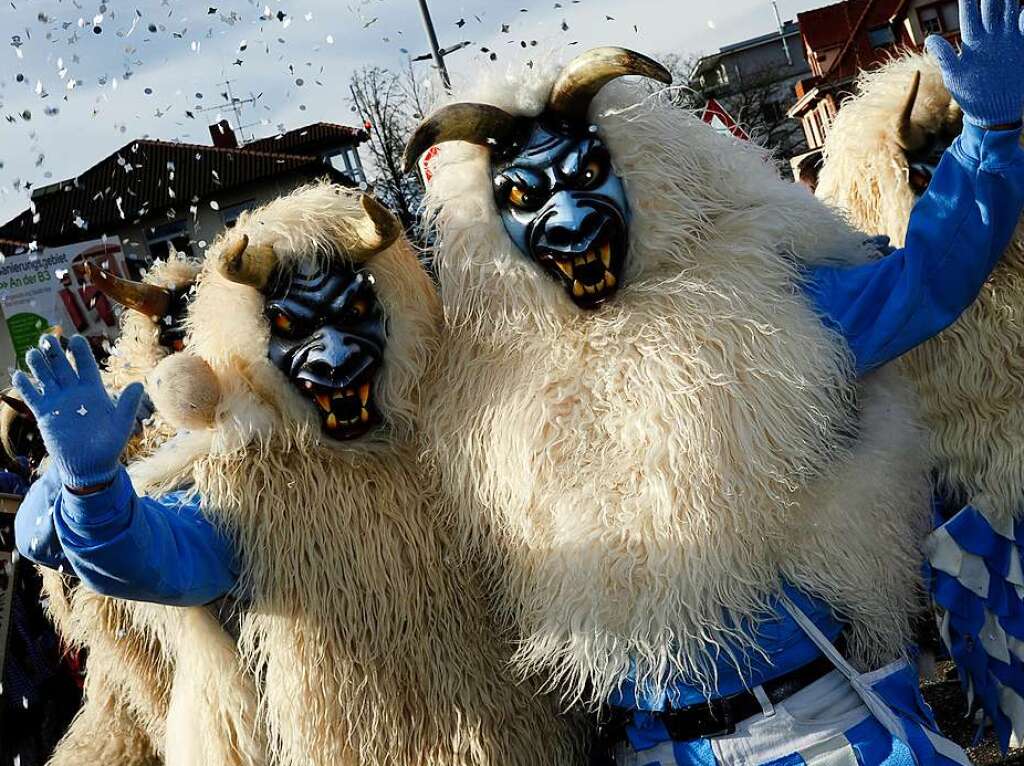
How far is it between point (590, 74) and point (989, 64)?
79 centimetres

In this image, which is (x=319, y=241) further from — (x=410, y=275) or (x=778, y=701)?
(x=778, y=701)

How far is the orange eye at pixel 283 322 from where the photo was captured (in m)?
2.40

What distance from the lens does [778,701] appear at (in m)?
2.26

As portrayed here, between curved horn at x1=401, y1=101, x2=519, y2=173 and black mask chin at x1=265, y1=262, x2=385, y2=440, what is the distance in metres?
0.32

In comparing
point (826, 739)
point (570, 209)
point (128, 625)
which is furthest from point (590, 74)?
point (128, 625)

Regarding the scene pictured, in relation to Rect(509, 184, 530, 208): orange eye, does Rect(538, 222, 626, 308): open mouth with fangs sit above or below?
below

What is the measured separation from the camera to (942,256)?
221cm

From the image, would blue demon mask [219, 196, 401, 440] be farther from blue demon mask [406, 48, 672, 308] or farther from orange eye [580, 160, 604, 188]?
orange eye [580, 160, 604, 188]

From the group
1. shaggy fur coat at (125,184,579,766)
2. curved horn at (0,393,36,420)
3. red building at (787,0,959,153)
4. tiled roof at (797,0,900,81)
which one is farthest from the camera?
tiled roof at (797,0,900,81)

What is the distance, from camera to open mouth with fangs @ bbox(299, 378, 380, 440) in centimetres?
238

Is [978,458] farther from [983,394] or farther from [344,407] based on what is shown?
[344,407]

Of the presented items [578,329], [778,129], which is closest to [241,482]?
[578,329]

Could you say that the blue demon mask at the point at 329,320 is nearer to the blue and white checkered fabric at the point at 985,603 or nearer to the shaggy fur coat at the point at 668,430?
the shaggy fur coat at the point at 668,430

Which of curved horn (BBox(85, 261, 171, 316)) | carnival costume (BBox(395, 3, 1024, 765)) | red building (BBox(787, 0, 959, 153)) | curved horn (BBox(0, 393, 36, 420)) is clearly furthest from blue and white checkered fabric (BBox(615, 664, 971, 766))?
red building (BBox(787, 0, 959, 153))
